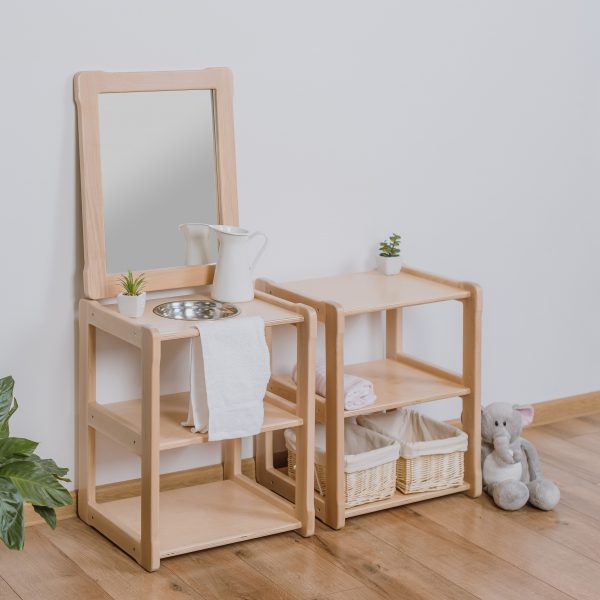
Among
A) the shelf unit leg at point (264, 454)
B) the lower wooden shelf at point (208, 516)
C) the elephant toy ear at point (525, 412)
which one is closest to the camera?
the lower wooden shelf at point (208, 516)

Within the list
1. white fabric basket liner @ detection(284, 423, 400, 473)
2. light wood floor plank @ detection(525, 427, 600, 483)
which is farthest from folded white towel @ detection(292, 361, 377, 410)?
light wood floor plank @ detection(525, 427, 600, 483)

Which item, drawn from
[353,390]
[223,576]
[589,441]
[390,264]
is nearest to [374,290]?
[390,264]

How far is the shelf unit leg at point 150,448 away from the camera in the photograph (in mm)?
2508

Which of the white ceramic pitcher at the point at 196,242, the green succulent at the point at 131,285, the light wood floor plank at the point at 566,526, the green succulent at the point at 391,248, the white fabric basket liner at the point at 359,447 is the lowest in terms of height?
the light wood floor plank at the point at 566,526

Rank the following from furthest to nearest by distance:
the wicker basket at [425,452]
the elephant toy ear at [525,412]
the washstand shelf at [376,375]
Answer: the elephant toy ear at [525,412]
the wicker basket at [425,452]
the washstand shelf at [376,375]

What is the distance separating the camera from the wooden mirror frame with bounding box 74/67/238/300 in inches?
106

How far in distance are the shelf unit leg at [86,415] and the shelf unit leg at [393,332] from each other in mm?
872

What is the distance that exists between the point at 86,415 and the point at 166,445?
33cm

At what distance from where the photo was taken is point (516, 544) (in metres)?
2.77

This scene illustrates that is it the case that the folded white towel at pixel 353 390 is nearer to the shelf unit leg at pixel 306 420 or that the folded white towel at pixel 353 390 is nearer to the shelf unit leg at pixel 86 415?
the shelf unit leg at pixel 306 420

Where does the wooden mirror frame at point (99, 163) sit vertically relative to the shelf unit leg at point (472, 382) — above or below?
above

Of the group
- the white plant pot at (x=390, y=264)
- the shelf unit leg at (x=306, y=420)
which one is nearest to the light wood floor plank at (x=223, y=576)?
the shelf unit leg at (x=306, y=420)

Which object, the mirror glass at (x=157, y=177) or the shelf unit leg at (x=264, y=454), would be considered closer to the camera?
the mirror glass at (x=157, y=177)

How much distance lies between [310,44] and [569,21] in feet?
2.91
